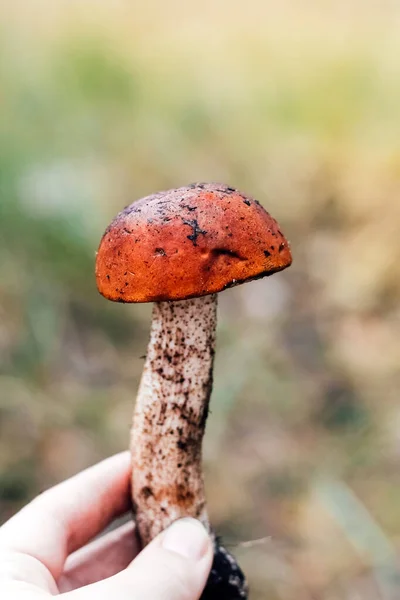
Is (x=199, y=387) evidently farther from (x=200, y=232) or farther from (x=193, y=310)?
(x=200, y=232)

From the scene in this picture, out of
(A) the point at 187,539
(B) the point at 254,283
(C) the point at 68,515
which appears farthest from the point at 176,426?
(B) the point at 254,283

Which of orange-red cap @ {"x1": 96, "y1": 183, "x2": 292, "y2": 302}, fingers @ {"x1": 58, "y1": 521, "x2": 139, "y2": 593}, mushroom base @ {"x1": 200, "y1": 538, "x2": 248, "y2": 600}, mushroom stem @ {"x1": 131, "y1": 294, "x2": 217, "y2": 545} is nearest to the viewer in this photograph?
orange-red cap @ {"x1": 96, "y1": 183, "x2": 292, "y2": 302}

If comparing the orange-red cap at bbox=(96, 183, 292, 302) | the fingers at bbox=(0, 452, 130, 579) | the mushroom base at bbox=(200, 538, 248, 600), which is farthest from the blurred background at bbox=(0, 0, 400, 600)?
the orange-red cap at bbox=(96, 183, 292, 302)

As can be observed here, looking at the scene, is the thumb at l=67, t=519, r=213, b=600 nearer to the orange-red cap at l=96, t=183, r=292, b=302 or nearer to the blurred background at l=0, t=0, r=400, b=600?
the blurred background at l=0, t=0, r=400, b=600

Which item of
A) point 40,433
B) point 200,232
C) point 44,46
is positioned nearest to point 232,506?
point 40,433

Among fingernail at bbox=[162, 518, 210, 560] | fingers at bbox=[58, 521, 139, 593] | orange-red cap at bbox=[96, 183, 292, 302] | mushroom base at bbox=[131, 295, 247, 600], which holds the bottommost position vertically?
fingers at bbox=[58, 521, 139, 593]
